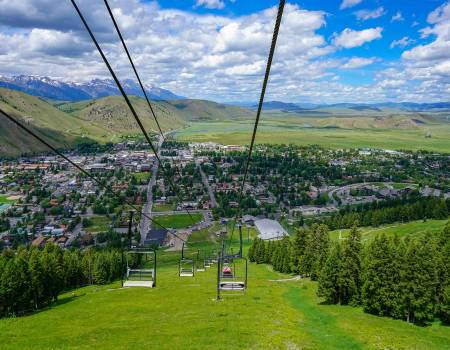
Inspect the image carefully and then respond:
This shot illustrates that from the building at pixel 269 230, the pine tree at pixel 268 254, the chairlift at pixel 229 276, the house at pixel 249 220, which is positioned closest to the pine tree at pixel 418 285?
the chairlift at pixel 229 276

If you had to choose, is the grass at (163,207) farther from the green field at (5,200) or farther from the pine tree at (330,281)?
the pine tree at (330,281)

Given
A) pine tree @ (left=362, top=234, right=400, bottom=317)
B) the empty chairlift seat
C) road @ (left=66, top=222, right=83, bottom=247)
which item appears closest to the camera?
pine tree @ (left=362, top=234, right=400, bottom=317)

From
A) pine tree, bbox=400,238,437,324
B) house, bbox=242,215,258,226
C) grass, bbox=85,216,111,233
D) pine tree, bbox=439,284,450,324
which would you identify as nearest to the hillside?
pine tree, bbox=439,284,450,324

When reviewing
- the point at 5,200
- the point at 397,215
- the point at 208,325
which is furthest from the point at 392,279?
the point at 5,200

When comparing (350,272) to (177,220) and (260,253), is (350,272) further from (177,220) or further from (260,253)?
(177,220)

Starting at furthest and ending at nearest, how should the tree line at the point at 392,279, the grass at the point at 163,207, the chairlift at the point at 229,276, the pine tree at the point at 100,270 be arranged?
1. the grass at the point at 163,207
2. the pine tree at the point at 100,270
3. the tree line at the point at 392,279
4. the chairlift at the point at 229,276

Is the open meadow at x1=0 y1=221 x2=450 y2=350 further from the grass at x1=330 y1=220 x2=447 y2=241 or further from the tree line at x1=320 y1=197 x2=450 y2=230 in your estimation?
the tree line at x1=320 y1=197 x2=450 y2=230
